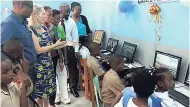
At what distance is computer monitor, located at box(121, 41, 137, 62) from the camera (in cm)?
299

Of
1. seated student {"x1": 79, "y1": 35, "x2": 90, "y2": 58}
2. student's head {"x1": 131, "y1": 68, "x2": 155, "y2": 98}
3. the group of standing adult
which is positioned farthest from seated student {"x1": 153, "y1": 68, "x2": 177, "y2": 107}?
→ seated student {"x1": 79, "y1": 35, "x2": 90, "y2": 58}

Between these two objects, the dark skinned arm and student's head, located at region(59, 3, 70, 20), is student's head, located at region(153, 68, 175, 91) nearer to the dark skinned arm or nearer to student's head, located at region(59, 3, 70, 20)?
the dark skinned arm

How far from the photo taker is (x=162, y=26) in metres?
2.52

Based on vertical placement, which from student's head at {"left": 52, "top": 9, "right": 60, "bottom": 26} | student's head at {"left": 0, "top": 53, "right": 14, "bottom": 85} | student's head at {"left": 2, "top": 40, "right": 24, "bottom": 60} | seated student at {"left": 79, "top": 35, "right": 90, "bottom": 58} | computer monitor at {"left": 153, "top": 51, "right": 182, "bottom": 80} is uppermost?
student's head at {"left": 52, "top": 9, "right": 60, "bottom": 26}

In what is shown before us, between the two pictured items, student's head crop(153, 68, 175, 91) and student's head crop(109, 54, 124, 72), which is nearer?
student's head crop(153, 68, 175, 91)

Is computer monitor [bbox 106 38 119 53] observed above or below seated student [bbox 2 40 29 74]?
below

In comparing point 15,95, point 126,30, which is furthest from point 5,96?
point 126,30

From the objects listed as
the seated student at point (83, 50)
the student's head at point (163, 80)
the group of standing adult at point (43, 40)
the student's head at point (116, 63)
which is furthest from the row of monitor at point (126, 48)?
the student's head at point (163, 80)

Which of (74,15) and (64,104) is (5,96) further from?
(74,15)

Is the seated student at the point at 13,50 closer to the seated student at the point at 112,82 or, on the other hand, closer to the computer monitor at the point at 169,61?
the seated student at the point at 112,82

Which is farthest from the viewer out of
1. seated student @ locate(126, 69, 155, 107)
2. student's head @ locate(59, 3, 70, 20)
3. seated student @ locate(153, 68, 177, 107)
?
student's head @ locate(59, 3, 70, 20)

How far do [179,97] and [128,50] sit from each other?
1359 mm

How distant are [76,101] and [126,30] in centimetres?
125

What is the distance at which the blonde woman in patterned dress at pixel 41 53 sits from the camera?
7.02 ft
